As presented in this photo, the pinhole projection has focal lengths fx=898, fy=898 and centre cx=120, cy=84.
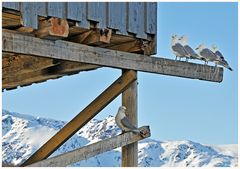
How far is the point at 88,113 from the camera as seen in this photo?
380 inches

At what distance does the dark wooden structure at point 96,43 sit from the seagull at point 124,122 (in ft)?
0.22

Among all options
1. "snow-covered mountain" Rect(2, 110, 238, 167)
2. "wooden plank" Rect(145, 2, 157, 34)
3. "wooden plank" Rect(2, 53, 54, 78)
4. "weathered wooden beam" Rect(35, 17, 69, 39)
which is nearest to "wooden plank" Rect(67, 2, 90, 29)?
"weathered wooden beam" Rect(35, 17, 69, 39)

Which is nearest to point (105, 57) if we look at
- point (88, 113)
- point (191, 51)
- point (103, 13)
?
point (103, 13)

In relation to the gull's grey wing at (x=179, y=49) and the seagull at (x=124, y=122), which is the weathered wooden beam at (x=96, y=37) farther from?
the gull's grey wing at (x=179, y=49)

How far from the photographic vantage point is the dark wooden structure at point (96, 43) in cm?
825

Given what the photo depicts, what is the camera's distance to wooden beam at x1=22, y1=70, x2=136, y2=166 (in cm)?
951

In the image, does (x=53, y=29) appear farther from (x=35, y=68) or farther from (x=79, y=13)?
(x=35, y=68)

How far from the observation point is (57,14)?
8.45 meters

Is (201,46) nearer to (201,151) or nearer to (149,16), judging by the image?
(149,16)

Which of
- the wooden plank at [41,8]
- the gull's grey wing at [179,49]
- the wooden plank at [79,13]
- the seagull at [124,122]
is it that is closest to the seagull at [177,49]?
the gull's grey wing at [179,49]

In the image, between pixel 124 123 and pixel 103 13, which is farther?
pixel 124 123

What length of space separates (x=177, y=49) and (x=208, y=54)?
0.36m

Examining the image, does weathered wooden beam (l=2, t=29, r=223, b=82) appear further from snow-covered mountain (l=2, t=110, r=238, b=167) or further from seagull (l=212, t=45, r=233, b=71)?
snow-covered mountain (l=2, t=110, r=238, b=167)

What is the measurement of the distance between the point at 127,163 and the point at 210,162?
114m
